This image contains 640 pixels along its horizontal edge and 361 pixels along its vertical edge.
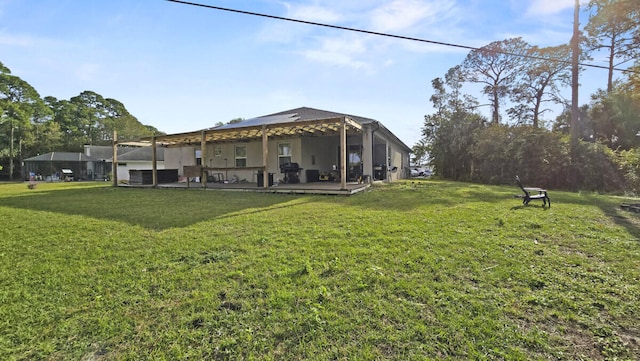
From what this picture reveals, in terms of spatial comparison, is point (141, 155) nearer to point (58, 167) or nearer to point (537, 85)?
point (58, 167)

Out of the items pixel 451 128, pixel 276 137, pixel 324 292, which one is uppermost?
pixel 451 128

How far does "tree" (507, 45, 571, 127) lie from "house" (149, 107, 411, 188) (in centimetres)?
1445

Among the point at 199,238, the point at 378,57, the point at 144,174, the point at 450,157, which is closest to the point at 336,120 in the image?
the point at 378,57

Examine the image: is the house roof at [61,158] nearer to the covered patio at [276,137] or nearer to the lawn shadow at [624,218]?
the covered patio at [276,137]

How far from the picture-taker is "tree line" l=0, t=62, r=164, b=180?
100 ft

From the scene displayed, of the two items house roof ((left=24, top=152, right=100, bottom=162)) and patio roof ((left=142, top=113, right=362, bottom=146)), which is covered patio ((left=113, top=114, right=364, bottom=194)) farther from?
house roof ((left=24, top=152, right=100, bottom=162))

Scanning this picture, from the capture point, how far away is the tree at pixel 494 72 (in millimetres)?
22625

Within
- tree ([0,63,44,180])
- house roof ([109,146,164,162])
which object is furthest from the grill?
tree ([0,63,44,180])

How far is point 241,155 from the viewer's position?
1420 centimetres

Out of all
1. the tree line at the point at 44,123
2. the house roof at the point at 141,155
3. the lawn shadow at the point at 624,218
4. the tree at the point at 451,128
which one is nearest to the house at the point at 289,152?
the tree at the point at 451,128

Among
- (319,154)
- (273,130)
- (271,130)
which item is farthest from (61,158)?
(319,154)

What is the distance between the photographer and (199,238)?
4.14 m

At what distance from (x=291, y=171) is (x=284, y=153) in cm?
146

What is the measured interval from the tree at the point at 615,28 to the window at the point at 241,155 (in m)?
16.4
